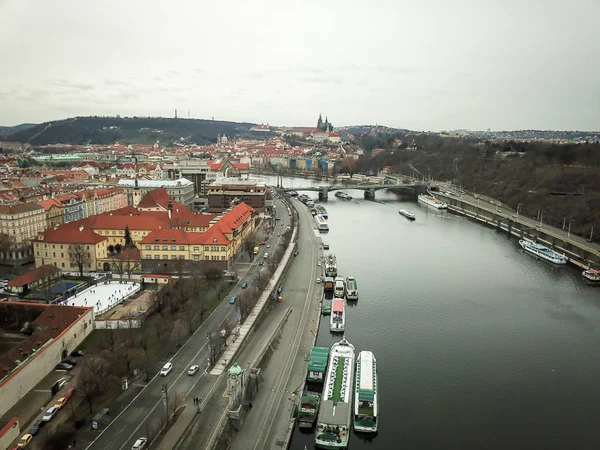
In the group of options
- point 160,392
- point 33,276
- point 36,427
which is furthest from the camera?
point 33,276

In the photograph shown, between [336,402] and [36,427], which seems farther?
[336,402]

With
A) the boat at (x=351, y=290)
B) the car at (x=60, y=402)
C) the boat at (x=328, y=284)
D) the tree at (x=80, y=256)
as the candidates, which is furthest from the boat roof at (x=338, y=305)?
the tree at (x=80, y=256)

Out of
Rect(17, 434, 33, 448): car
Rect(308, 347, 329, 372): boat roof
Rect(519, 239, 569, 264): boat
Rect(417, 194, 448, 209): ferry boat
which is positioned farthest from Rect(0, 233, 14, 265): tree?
Rect(417, 194, 448, 209): ferry boat

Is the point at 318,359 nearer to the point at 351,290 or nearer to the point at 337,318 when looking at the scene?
the point at 337,318

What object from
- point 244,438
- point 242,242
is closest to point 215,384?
point 244,438

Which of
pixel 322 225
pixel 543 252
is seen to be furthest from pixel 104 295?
pixel 543 252

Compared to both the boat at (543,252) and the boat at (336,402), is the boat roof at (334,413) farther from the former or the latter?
the boat at (543,252)

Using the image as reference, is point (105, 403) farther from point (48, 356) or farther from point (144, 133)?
point (144, 133)

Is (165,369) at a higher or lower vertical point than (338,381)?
higher
